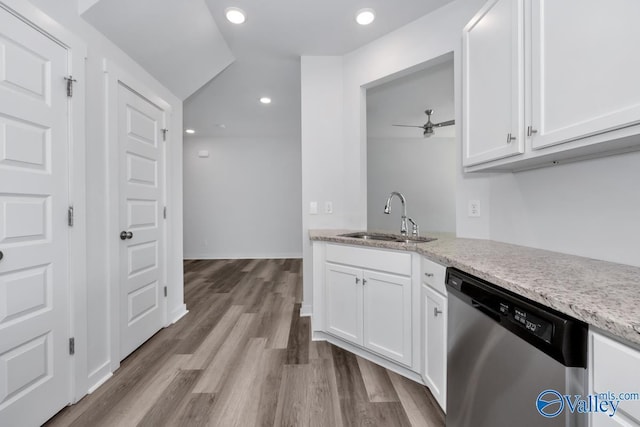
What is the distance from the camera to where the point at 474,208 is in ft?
6.29

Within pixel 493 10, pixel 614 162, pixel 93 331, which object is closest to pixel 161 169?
pixel 93 331

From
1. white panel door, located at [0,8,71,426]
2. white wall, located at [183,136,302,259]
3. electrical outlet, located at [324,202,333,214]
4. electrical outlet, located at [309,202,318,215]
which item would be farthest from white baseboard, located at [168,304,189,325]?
white wall, located at [183,136,302,259]

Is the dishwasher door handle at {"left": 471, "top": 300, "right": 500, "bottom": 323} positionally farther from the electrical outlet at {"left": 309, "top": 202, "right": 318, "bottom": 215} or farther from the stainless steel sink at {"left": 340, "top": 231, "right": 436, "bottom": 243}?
the electrical outlet at {"left": 309, "top": 202, "right": 318, "bottom": 215}

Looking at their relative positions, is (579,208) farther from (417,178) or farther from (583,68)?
(417,178)

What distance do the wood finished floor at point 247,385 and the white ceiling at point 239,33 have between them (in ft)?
7.56

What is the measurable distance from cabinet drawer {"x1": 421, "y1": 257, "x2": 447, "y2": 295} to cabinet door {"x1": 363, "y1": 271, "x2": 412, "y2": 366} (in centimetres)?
14

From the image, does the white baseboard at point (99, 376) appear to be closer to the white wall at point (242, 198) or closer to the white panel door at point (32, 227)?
the white panel door at point (32, 227)

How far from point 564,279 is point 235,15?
8.73 feet

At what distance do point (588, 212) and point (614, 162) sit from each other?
236mm

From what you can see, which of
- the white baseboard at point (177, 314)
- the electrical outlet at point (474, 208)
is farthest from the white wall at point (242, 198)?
the electrical outlet at point (474, 208)

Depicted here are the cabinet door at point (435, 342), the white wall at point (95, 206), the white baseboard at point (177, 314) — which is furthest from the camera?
the white baseboard at point (177, 314)

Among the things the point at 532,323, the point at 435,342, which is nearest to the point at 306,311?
the point at 435,342

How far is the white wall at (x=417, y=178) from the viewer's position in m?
5.88

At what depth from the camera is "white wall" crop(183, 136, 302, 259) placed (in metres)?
5.78
